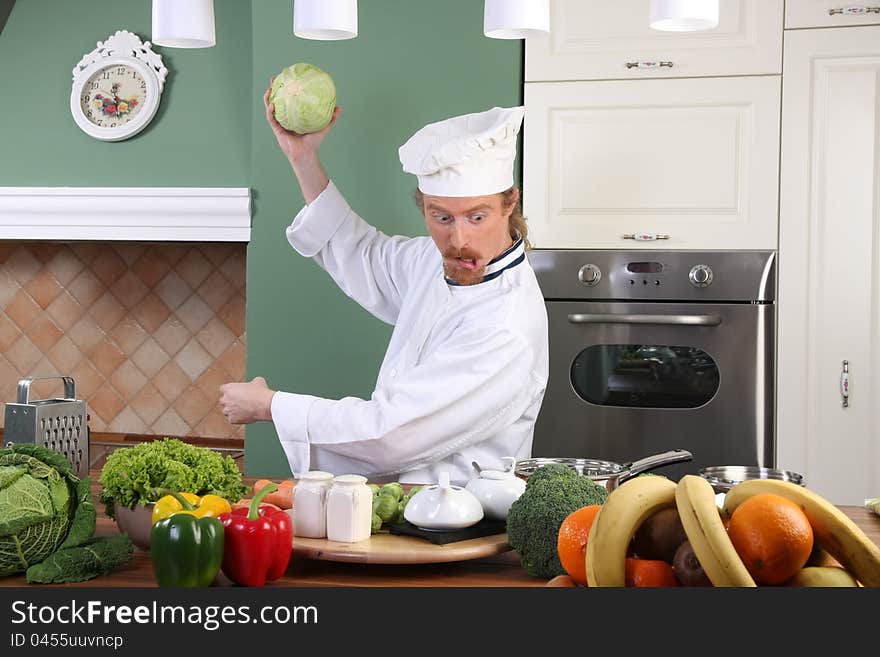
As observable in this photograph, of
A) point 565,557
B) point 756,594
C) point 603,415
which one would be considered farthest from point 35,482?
point 603,415

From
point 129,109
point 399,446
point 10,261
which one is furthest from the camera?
point 10,261

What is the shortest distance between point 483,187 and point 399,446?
24.8 inches

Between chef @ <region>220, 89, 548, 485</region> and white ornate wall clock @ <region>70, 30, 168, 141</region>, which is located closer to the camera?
chef @ <region>220, 89, 548, 485</region>

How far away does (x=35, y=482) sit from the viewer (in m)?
1.26

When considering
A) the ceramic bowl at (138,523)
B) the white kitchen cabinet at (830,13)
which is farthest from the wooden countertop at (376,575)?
the white kitchen cabinet at (830,13)

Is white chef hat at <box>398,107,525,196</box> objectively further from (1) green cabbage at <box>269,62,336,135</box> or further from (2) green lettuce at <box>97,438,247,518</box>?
(2) green lettuce at <box>97,438,247,518</box>

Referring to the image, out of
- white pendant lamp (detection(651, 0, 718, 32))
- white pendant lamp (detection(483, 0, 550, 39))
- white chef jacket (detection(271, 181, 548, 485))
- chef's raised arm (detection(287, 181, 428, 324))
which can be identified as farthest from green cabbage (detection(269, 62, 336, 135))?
white pendant lamp (detection(651, 0, 718, 32))

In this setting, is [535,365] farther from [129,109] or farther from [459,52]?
[129,109]

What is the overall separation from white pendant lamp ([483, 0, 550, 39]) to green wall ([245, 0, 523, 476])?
4.19ft

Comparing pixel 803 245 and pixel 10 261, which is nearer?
pixel 803 245

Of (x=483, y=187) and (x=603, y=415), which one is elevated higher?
(x=483, y=187)

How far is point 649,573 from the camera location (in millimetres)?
1017

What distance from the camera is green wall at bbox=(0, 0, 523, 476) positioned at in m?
2.77

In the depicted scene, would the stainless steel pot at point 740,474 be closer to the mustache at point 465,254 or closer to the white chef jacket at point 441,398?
the white chef jacket at point 441,398
